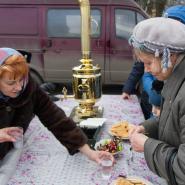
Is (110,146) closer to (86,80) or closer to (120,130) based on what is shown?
(120,130)

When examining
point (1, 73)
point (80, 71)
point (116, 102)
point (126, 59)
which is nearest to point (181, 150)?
point (1, 73)

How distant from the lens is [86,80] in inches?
96.0

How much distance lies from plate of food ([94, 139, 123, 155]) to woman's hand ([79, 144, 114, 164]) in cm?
6

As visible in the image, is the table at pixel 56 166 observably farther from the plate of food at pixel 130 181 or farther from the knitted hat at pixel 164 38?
the knitted hat at pixel 164 38

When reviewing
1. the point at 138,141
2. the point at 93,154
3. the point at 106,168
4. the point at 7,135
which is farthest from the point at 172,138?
the point at 7,135

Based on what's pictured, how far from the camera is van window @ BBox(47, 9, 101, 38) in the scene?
20.9ft

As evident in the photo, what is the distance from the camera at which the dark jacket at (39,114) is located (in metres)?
1.74

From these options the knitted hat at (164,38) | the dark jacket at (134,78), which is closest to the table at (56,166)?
the knitted hat at (164,38)

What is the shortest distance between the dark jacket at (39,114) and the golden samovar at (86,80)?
0.57 m

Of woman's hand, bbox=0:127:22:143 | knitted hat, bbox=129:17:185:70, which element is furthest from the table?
knitted hat, bbox=129:17:185:70

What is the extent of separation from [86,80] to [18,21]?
14.0 feet

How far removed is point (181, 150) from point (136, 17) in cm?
526

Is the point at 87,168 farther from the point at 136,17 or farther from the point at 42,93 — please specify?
the point at 136,17

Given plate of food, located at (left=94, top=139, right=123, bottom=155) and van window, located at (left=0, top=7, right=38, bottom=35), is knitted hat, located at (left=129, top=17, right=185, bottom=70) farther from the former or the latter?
van window, located at (left=0, top=7, right=38, bottom=35)
